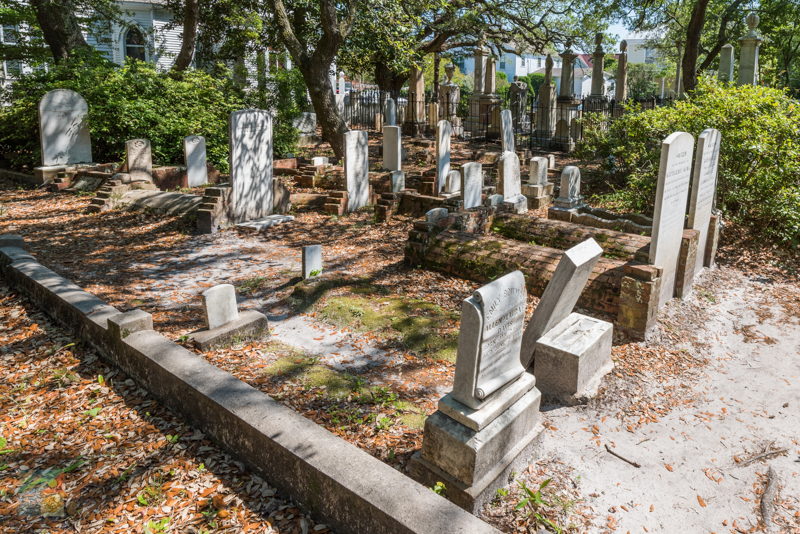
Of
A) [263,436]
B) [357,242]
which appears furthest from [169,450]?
[357,242]

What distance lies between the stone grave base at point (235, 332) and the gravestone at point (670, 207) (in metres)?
4.18

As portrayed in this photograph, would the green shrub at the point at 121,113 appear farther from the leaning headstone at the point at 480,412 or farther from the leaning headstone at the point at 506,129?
the leaning headstone at the point at 480,412

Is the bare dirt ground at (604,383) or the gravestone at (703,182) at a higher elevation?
the gravestone at (703,182)

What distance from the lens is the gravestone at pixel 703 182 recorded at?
23.4 feet

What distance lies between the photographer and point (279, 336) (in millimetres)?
5875

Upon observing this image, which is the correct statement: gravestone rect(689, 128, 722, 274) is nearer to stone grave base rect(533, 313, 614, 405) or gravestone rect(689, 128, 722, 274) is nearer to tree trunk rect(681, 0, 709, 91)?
stone grave base rect(533, 313, 614, 405)

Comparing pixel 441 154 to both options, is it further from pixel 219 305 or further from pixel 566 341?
pixel 566 341

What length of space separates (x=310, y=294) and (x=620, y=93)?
21073 millimetres

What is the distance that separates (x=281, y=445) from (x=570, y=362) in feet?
8.47

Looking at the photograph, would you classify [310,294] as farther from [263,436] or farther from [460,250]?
[263,436]

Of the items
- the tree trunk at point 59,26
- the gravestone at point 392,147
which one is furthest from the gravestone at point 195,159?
the tree trunk at point 59,26

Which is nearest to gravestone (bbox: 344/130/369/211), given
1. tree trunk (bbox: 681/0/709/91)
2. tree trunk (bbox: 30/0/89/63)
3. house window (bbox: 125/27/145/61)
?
tree trunk (bbox: 681/0/709/91)

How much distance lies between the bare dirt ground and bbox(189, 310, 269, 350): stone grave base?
0.17 metres

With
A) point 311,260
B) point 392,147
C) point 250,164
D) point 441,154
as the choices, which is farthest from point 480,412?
point 392,147
